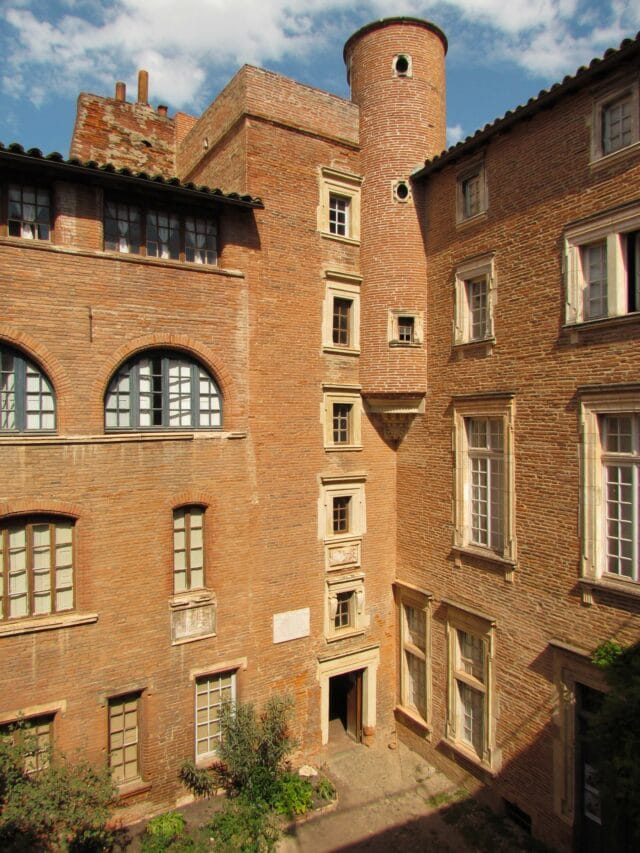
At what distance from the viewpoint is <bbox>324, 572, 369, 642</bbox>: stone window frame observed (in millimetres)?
15070

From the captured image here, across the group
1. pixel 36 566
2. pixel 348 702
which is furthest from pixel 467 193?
pixel 348 702

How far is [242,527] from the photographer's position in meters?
13.8

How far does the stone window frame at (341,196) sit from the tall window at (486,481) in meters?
6.23

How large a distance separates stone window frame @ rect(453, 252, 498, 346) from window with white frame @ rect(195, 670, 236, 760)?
10142mm

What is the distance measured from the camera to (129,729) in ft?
41.2

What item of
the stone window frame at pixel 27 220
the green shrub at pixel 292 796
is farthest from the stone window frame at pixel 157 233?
the green shrub at pixel 292 796

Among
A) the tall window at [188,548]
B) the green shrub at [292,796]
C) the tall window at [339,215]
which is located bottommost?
the green shrub at [292,796]

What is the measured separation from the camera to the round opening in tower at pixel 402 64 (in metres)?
15.6

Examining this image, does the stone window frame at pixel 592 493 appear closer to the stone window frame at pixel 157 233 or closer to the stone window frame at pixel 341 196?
the stone window frame at pixel 341 196

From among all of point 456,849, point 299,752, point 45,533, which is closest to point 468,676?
point 456,849

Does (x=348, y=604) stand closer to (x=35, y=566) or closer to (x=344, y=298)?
(x=35, y=566)

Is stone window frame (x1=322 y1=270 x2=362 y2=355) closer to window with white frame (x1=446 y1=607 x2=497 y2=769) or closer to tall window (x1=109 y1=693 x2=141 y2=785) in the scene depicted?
window with white frame (x1=446 y1=607 x2=497 y2=769)

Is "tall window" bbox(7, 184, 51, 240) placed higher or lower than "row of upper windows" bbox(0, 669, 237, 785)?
higher

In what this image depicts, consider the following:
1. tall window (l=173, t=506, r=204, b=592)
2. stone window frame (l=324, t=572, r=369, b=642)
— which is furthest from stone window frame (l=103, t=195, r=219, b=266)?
stone window frame (l=324, t=572, r=369, b=642)
